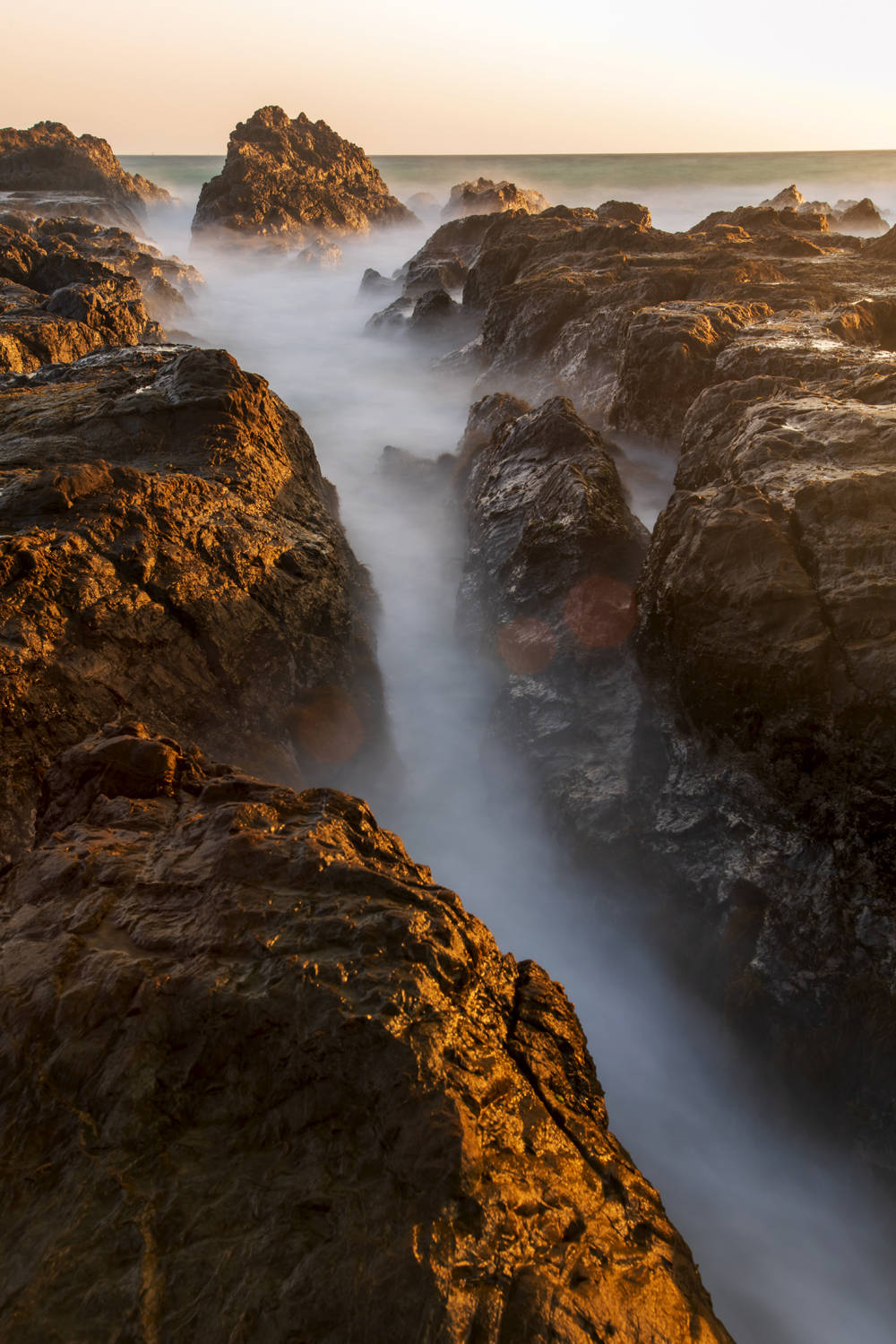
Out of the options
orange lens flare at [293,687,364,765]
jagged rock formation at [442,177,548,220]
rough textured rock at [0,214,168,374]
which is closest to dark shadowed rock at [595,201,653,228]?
jagged rock formation at [442,177,548,220]

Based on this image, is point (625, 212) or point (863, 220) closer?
point (625, 212)

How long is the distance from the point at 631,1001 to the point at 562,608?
12.7 ft

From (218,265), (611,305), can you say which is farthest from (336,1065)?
(218,265)

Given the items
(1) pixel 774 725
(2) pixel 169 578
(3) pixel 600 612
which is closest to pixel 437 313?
(3) pixel 600 612

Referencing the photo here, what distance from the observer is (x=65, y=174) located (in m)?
38.7

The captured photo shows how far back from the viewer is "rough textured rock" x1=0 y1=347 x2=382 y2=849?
4.91m

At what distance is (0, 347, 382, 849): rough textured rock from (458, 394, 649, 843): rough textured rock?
1673mm

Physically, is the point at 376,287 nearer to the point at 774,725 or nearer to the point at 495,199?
the point at 495,199

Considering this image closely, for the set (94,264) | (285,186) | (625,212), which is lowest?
(94,264)

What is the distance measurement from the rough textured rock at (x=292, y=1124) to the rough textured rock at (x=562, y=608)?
3.35 meters

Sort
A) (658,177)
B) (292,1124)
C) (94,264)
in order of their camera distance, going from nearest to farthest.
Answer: (292,1124)
(94,264)
(658,177)

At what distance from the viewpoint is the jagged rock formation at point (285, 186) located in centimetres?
3334

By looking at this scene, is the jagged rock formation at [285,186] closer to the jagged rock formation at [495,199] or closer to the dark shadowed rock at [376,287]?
the jagged rock formation at [495,199]

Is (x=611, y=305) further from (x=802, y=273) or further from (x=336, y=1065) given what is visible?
(x=336, y=1065)
